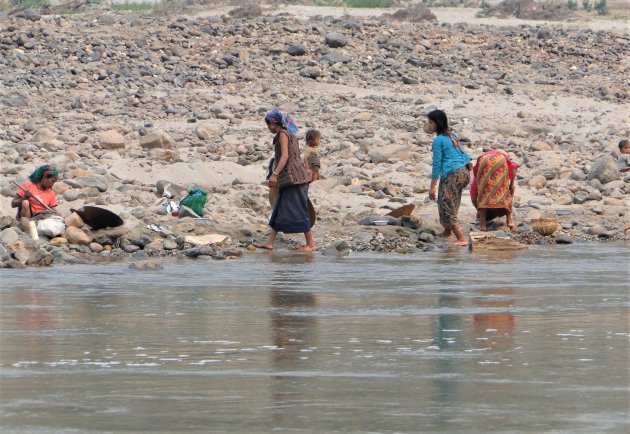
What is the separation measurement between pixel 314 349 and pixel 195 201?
24.5 feet

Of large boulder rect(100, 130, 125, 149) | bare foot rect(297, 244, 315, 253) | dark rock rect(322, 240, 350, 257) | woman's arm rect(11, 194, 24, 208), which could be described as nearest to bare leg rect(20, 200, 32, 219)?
woman's arm rect(11, 194, 24, 208)

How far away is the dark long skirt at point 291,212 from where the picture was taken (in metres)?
13.7

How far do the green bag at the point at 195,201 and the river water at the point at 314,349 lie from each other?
8.71 ft

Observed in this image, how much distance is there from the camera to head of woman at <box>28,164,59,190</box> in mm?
13719

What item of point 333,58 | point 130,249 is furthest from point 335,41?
point 130,249

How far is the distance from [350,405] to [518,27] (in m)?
24.6

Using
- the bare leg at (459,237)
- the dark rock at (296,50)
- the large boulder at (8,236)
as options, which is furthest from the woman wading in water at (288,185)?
the dark rock at (296,50)

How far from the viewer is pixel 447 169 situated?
1460 cm

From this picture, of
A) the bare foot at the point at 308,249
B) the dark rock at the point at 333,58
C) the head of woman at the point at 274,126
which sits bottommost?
the bare foot at the point at 308,249

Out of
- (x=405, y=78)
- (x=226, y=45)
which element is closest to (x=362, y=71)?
(x=405, y=78)

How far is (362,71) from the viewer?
25547mm

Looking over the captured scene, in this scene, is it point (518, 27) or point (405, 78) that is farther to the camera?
point (518, 27)

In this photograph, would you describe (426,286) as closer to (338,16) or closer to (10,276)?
(10,276)

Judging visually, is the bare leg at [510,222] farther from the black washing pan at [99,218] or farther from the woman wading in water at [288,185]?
the black washing pan at [99,218]
